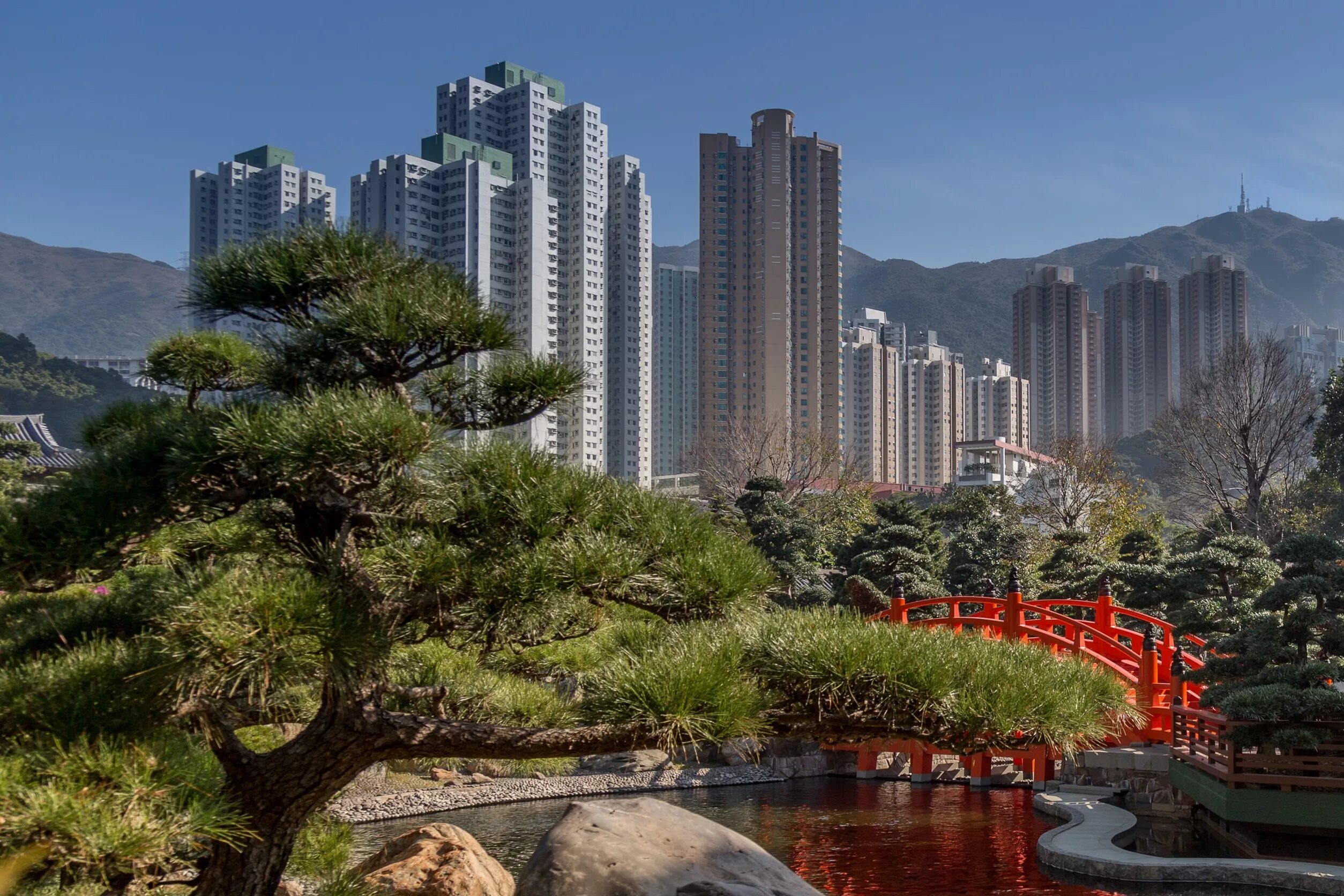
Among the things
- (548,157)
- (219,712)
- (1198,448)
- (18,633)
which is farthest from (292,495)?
(548,157)

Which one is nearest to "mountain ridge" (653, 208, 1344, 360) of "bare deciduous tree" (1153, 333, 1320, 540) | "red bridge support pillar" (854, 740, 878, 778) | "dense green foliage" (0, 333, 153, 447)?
"dense green foliage" (0, 333, 153, 447)

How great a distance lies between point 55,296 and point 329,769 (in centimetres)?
11043

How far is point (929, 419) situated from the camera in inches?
2184

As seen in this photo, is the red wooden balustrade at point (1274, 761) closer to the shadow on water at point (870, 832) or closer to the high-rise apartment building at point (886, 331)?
the shadow on water at point (870, 832)

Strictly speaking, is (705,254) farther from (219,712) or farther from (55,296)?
(55,296)

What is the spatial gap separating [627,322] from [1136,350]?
42.7 m

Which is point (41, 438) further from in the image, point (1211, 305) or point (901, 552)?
point (1211, 305)

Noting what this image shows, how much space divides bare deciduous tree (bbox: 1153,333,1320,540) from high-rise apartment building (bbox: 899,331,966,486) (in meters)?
35.0

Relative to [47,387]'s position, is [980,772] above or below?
below

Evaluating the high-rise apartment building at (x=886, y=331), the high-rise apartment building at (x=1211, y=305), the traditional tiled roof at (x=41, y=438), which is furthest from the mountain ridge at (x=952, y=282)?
the traditional tiled roof at (x=41, y=438)

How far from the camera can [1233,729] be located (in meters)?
7.28

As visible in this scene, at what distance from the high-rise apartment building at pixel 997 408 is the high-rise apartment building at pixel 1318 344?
87.7 ft

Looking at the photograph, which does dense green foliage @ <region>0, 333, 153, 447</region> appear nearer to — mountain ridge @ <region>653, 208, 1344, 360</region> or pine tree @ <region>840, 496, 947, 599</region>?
pine tree @ <region>840, 496, 947, 599</region>

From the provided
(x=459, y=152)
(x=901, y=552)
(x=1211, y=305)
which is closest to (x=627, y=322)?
Result: (x=459, y=152)
